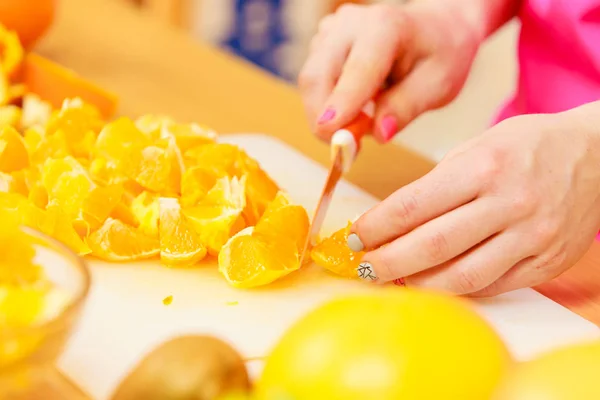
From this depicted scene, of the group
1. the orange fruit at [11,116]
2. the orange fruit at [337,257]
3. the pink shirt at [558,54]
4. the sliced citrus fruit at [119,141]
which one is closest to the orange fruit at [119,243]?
the sliced citrus fruit at [119,141]

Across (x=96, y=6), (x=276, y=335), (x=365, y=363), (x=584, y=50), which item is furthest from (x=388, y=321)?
(x=96, y=6)

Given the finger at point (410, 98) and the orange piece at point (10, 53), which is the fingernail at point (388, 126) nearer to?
the finger at point (410, 98)

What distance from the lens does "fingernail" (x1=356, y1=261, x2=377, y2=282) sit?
103 cm

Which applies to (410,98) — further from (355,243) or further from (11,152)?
(11,152)

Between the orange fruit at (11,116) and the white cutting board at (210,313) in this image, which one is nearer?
the white cutting board at (210,313)

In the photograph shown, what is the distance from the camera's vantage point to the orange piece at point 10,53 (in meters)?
1.50

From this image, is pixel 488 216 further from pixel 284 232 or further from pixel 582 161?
pixel 284 232

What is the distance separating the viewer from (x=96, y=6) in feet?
7.46

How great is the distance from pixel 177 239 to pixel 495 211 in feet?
1.35

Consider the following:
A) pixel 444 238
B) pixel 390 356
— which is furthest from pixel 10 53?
pixel 390 356

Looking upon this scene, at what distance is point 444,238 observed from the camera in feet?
3.22

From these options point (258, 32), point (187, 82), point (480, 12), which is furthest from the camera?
point (258, 32)

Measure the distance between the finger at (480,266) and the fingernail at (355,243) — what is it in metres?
0.09

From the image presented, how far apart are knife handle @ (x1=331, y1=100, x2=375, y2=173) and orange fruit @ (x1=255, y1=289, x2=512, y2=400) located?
630 mm
